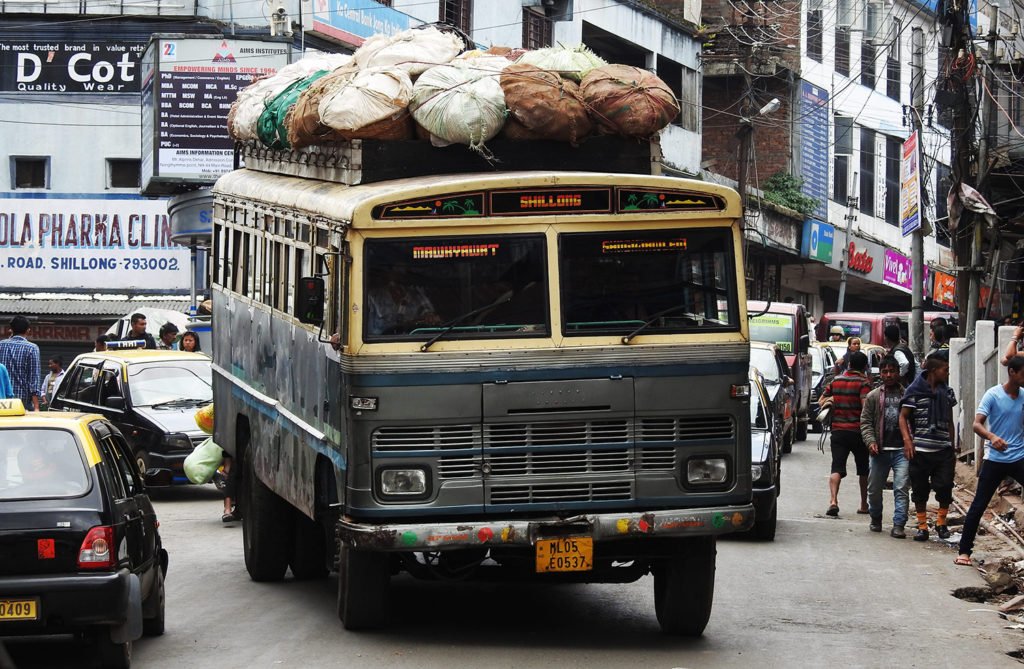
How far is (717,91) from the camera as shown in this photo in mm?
51281

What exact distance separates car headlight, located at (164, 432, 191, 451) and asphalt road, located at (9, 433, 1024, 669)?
4.02m

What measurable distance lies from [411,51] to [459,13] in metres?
27.5

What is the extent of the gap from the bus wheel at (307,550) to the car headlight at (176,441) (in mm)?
6447

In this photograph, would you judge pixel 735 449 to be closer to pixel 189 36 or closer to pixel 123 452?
pixel 123 452

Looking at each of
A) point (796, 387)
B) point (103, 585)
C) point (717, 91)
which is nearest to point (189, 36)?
point (796, 387)

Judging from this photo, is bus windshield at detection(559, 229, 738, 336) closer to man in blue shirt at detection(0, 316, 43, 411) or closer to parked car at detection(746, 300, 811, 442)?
man in blue shirt at detection(0, 316, 43, 411)

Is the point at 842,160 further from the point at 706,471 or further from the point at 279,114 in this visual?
the point at 706,471

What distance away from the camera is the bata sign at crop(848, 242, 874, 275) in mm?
54062

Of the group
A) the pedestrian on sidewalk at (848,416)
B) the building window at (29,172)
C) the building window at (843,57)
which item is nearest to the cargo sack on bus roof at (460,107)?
the pedestrian on sidewalk at (848,416)

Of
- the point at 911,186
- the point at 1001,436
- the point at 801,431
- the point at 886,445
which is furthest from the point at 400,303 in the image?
the point at 801,431

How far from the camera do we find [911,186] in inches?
1037

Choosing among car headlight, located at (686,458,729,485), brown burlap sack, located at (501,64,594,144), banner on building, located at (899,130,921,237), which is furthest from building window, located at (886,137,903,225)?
car headlight, located at (686,458,729,485)

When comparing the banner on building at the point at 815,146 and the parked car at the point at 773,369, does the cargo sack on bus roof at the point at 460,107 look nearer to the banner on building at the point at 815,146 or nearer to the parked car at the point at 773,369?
the parked car at the point at 773,369

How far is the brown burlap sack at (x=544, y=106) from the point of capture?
10.1 meters
